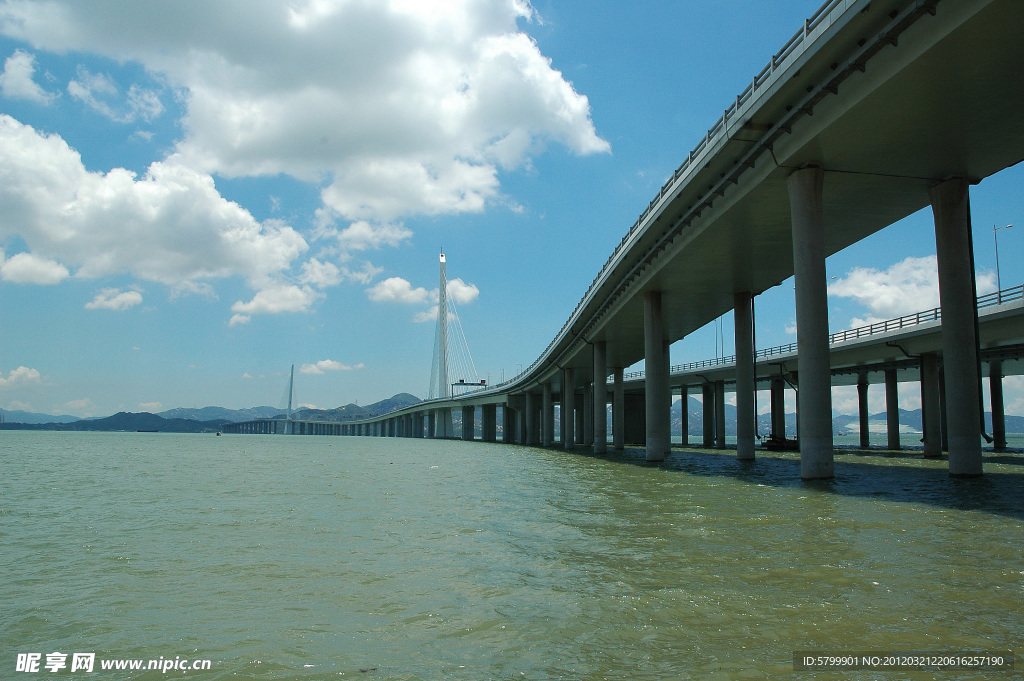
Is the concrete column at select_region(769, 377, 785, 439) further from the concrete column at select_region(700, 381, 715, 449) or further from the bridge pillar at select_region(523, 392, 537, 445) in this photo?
the bridge pillar at select_region(523, 392, 537, 445)

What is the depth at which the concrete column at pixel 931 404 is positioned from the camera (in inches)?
1977

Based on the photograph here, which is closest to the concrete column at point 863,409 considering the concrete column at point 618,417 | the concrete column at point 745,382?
the concrete column at point 618,417

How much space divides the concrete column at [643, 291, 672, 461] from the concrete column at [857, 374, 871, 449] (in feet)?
135

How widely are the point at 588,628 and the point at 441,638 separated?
173 centimetres

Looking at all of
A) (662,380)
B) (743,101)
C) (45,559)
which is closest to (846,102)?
(743,101)

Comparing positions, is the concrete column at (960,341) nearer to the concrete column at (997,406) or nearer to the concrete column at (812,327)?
the concrete column at (812,327)

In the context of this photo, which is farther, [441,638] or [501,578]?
[501,578]

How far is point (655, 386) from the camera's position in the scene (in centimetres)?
4966

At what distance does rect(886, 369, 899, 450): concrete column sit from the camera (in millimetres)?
69812

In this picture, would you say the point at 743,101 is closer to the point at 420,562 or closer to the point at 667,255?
the point at 667,255

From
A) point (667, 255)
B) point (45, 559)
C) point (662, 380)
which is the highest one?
point (667, 255)

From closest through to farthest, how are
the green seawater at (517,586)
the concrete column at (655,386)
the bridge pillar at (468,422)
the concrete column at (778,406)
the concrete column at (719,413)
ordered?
the green seawater at (517,586), the concrete column at (655,386), the concrete column at (778,406), the concrete column at (719,413), the bridge pillar at (468,422)

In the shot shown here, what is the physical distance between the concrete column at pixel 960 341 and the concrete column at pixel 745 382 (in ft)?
61.1

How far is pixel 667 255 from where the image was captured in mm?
42781
